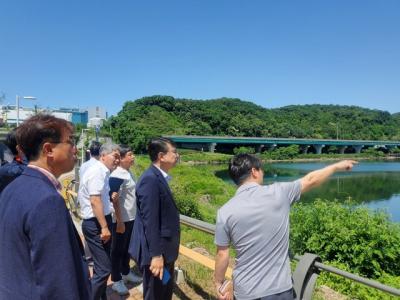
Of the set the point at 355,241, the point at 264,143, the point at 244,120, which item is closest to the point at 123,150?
the point at 355,241

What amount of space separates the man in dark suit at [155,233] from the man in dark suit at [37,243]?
132 centimetres

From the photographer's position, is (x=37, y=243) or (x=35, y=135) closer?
(x=37, y=243)

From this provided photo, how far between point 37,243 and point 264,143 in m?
76.0

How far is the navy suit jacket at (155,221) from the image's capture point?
2826 mm

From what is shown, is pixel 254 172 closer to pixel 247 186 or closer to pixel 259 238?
pixel 247 186

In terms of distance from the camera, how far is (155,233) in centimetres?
282

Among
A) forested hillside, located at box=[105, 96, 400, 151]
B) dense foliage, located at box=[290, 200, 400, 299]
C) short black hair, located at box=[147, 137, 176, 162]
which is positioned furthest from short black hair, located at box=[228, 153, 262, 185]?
forested hillside, located at box=[105, 96, 400, 151]

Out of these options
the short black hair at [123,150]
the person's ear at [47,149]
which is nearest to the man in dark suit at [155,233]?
the short black hair at [123,150]

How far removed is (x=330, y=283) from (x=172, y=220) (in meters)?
3.20

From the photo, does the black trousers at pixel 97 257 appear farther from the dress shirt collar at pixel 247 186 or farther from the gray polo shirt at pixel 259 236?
the dress shirt collar at pixel 247 186

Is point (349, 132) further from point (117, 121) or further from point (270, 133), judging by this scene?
point (117, 121)

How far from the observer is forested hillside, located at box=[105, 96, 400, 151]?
84.1 meters

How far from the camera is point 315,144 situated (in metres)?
80.6

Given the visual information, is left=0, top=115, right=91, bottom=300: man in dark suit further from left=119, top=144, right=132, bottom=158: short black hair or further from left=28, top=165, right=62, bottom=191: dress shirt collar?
left=119, top=144, right=132, bottom=158: short black hair
